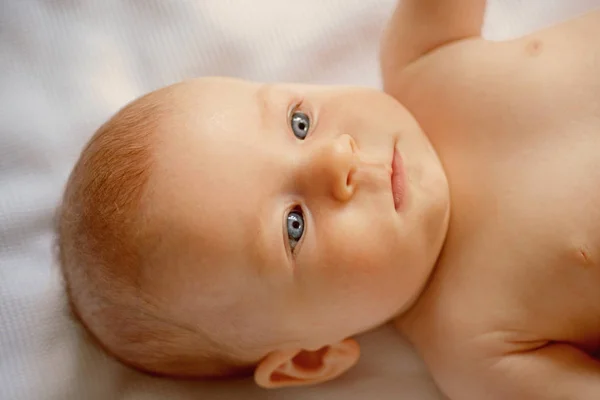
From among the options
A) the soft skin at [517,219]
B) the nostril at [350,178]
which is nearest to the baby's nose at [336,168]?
the nostril at [350,178]

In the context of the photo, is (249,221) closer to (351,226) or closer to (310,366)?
(351,226)

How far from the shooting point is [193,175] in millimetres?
894

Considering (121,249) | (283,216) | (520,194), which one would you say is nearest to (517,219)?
(520,194)

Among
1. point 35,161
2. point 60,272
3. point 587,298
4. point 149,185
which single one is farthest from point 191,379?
point 587,298

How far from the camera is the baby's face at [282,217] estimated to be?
0.90 metres

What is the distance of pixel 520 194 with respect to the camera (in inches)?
38.9

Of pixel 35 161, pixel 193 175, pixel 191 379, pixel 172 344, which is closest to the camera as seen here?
pixel 193 175

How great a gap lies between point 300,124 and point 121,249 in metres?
0.30

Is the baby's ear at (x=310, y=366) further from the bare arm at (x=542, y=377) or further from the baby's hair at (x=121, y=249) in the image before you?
the bare arm at (x=542, y=377)

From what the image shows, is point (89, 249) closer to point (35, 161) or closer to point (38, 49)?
point (35, 161)

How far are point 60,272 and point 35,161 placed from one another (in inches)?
10.2

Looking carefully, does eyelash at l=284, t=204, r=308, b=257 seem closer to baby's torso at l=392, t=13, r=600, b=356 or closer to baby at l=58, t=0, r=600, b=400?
baby at l=58, t=0, r=600, b=400

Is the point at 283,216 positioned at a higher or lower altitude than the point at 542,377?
higher

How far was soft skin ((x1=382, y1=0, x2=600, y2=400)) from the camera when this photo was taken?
37.4 inches
